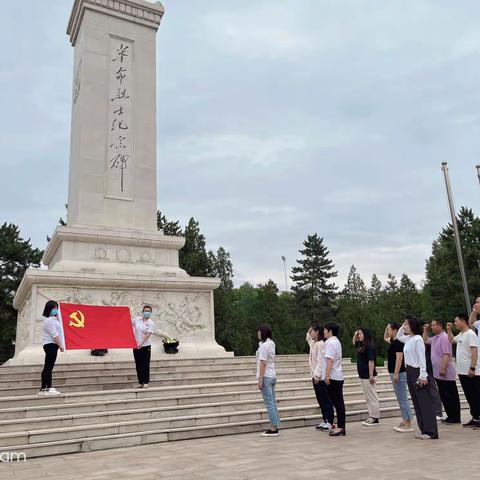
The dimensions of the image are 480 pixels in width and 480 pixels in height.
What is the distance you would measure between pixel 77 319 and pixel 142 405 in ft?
10.1

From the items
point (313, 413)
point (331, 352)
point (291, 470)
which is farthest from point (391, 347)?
point (291, 470)

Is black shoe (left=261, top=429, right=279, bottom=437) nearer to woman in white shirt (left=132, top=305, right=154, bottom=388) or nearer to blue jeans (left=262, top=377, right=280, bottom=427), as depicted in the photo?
blue jeans (left=262, top=377, right=280, bottom=427)

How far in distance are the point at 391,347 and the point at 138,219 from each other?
8.75 m

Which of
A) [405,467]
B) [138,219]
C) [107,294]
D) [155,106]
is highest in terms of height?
[155,106]

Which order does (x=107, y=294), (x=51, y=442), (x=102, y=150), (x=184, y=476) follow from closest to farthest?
(x=184, y=476), (x=51, y=442), (x=107, y=294), (x=102, y=150)

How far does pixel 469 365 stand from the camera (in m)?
6.96

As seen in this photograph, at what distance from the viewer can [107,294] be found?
38.4 ft

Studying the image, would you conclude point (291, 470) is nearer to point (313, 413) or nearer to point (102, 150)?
point (313, 413)

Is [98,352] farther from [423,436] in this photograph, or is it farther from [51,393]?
[423,436]

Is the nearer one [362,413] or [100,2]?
[362,413]

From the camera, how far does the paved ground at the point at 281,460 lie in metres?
4.50

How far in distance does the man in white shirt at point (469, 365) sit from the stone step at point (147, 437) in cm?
190

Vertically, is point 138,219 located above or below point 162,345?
above

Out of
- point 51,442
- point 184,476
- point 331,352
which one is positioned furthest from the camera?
point 331,352
